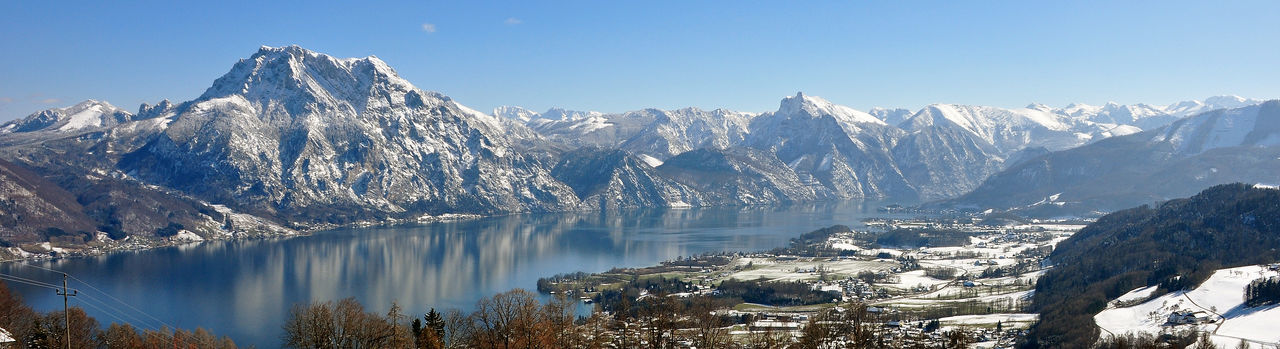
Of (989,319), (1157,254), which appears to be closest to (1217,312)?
(989,319)

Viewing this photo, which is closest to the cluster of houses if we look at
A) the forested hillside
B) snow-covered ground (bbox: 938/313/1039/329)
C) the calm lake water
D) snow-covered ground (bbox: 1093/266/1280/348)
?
snow-covered ground (bbox: 1093/266/1280/348)

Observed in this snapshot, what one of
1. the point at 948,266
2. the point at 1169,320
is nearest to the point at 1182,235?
the point at 948,266

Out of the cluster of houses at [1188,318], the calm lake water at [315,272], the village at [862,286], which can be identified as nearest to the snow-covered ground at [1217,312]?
the cluster of houses at [1188,318]

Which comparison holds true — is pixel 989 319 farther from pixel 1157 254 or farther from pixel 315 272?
pixel 315 272

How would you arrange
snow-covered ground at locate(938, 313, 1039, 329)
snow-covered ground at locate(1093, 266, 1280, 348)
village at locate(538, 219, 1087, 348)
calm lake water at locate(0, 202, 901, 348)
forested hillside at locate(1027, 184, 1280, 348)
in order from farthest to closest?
calm lake water at locate(0, 202, 901, 348) → snow-covered ground at locate(938, 313, 1039, 329) → forested hillside at locate(1027, 184, 1280, 348) → village at locate(538, 219, 1087, 348) → snow-covered ground at locate(1093, 266, 1280, 348)

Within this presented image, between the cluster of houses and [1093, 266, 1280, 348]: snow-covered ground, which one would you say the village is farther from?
the cluster of houses

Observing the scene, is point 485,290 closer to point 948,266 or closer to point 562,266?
point 562,266
